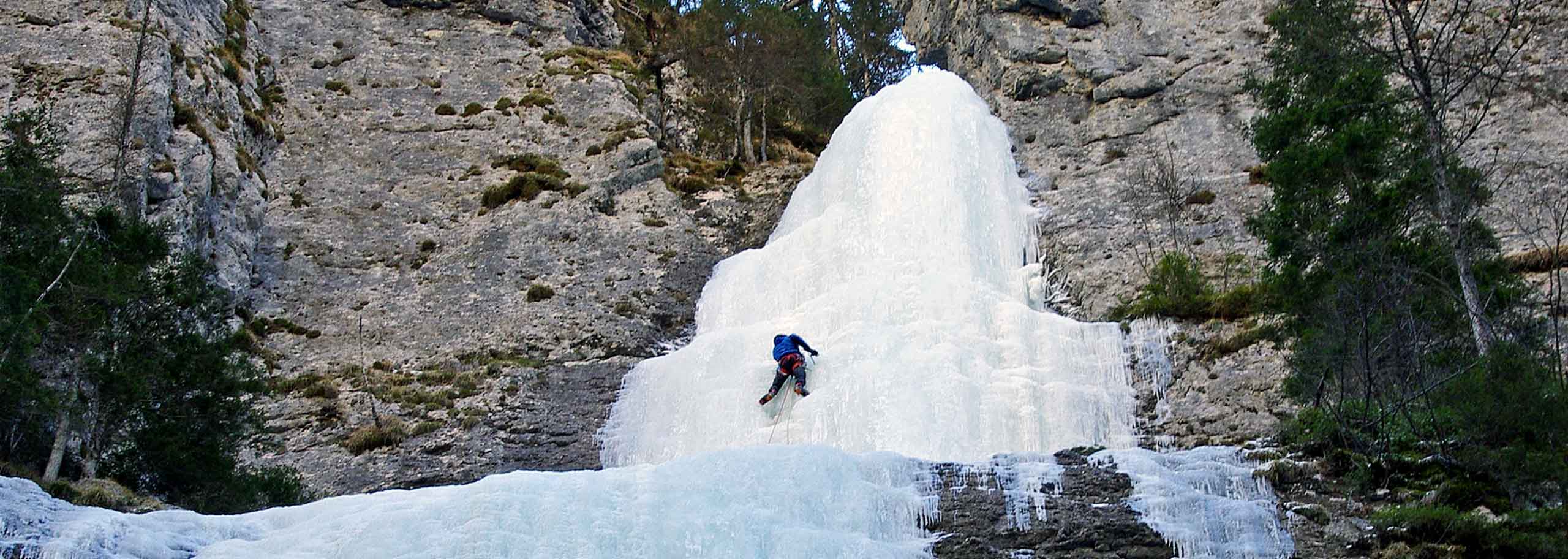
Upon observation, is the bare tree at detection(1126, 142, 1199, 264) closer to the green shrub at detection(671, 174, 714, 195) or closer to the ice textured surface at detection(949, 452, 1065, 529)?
the ice textured surface at detection(949, 452, 1065, 529)

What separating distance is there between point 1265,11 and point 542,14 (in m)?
15.9

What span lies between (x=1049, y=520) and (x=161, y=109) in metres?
15.5

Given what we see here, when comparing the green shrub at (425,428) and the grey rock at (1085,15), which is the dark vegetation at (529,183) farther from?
the grey rock at (1085,15)

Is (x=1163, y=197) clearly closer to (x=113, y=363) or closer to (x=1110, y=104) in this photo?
(x=1110, y=104)

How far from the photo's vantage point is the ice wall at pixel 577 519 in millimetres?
9562

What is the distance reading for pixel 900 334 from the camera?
16328 mm

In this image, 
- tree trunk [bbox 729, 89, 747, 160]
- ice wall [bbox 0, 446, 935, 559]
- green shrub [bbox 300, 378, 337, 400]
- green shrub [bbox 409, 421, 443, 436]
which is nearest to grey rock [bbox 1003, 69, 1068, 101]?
tree trunk [bbox 729, 89, 747, 160]

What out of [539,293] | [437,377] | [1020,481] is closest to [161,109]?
[437,377]

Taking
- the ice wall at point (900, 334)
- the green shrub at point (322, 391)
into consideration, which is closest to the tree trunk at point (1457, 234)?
the ice wall at point (900, 334)

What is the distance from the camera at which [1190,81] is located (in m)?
23.2

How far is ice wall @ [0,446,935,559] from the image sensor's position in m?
9.56

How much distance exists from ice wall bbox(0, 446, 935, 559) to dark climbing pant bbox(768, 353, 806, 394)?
3.79 metres

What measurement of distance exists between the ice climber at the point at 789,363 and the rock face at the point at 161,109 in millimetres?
8532

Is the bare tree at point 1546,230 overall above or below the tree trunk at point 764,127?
below
